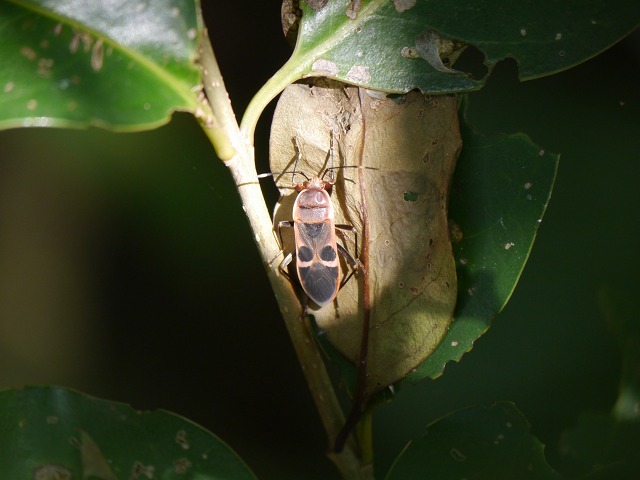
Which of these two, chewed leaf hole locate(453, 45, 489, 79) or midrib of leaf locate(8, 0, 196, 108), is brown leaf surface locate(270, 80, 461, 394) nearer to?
midrib of leaf locate(8, 0, 196, 108)

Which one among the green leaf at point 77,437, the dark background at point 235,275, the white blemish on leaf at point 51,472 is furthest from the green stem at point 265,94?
the dark background at point 235,275

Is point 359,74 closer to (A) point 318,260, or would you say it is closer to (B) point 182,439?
(A) point 318,260

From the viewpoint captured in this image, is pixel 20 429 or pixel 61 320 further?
pixel 61 320

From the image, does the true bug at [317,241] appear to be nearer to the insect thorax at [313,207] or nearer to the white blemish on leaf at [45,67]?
the insect thorax at [313,207]

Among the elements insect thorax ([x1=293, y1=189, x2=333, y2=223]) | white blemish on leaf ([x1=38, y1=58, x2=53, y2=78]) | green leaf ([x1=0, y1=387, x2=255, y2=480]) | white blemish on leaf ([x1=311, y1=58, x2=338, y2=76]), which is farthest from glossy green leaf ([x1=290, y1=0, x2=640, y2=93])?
green leaf ([x1=0, y1=387, x2=255, y2=480])

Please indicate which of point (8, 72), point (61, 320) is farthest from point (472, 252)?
point (61, 320)

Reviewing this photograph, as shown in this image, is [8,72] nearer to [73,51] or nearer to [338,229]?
[73,51]

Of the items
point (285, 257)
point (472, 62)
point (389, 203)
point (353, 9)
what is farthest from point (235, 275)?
point (353, 9)
